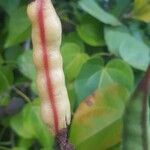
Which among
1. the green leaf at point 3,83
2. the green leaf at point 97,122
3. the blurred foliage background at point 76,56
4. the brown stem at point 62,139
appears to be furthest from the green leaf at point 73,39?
the brown stem at point 62,139

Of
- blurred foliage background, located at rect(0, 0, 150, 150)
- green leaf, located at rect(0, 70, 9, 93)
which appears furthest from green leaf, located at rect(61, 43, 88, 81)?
green leaf, located at rect(0, 70, 9, 93)

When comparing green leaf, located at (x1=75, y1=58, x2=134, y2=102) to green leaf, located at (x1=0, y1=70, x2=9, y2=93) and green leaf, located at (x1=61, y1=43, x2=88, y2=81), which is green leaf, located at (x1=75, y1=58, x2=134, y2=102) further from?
green leaf, located at (x1=0, y1=70, x2=9, y2=93)

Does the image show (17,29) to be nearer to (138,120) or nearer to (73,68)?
(73,68)

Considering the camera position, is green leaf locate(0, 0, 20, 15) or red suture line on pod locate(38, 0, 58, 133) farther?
green leaf locate(0, 0, 20, 15)

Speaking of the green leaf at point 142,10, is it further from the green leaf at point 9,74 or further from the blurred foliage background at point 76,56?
the green leaf at point 9,74

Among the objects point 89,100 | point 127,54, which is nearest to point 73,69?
point 127,54

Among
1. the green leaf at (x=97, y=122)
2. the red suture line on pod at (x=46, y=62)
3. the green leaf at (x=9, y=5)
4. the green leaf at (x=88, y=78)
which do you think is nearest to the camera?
the red suture line on pod at (x=46, y=62)

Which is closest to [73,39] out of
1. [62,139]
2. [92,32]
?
[92,32]
